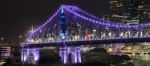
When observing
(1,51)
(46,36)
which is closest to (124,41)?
(46,36)

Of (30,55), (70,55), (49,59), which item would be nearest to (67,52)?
(70,55)

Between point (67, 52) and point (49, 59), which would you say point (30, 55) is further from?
point (67, 52)

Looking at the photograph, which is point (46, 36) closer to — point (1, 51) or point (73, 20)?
point (73, 20)

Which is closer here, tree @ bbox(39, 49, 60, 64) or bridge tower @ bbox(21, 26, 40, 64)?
tree @ bbox(39, 49, 60, 64)

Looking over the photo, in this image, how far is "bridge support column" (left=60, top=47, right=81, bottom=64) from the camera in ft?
194

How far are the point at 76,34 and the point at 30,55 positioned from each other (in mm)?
8628

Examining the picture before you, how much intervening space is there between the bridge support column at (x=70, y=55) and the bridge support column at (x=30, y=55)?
4.96 metres

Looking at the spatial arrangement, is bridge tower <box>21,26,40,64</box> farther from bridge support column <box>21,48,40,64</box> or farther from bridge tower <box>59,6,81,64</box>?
bridge tower <box>59,6,81,64</box>

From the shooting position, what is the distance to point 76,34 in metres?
58.9

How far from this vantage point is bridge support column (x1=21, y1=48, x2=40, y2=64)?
210ft

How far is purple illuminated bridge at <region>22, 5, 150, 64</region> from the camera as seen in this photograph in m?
55.2

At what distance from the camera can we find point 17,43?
7506 centimetres

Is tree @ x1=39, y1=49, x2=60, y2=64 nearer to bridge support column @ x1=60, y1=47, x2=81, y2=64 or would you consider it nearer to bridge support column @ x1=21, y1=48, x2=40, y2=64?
bridge support column @ x1=21, y1=48, x2=40, y2=64

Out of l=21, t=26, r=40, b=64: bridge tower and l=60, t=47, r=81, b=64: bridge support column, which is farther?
l=21, t=26, r=40, b=64: bridge tower
